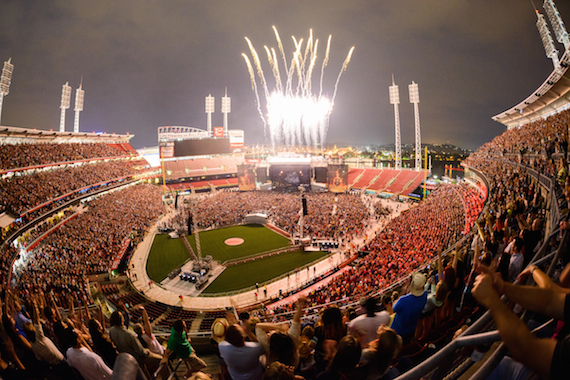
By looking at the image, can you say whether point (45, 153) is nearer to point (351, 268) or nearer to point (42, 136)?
point (42, 136)

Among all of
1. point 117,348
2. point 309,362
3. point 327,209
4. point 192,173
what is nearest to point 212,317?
point 117,348

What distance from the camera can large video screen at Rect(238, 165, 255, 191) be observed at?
171 feet

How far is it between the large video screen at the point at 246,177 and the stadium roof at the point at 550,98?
136ft

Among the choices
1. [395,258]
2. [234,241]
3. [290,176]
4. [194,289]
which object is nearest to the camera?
[395,258]

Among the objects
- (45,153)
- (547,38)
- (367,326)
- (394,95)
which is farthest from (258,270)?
(394,95)

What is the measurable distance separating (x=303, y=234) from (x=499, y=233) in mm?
22424

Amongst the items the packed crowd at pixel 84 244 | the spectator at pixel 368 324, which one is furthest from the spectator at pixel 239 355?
the packed crowd at pixel 84 244

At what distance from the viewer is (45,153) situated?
3494 centimetres

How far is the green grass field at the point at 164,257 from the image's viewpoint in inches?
862

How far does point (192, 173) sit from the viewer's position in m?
64.1

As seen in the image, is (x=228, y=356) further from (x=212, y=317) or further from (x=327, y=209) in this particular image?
(x=327, y=209)

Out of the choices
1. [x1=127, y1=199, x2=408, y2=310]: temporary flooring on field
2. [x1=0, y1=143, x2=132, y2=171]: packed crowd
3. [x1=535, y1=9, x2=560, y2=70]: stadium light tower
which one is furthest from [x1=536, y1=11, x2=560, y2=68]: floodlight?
[x1=0, y1=143, x2=132, y2=171]: packed crowd

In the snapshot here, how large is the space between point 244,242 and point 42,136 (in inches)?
1352

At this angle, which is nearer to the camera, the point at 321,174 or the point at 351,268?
the point at 351,268
